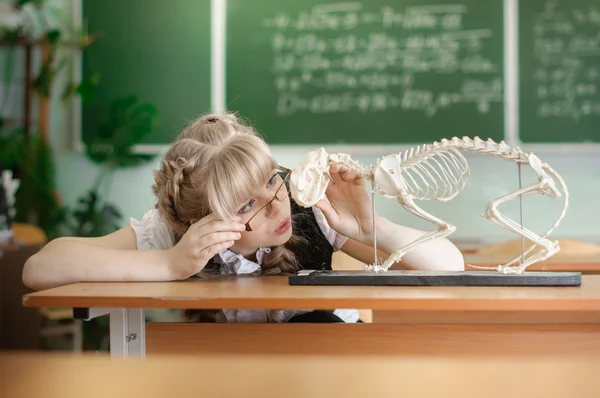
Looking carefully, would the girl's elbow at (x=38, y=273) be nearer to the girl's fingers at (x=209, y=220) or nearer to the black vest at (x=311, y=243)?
the girl's fingers at (x=209, y=220)

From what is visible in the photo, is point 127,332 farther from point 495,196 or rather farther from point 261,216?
point 495,196

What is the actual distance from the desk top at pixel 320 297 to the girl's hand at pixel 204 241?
2.3 inches

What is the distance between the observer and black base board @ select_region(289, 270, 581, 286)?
1299 mm

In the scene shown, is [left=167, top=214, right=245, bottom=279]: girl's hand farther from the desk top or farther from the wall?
the wall

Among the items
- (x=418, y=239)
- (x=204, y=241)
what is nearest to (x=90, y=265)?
(x=204, y=241)

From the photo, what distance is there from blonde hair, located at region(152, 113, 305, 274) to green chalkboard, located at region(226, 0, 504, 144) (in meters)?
2.45

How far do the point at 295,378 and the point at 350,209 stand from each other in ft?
4.07

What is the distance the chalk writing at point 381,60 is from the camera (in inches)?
159

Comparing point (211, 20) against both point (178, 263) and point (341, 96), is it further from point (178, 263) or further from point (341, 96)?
point (178, 263)

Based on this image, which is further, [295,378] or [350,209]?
[350,209]

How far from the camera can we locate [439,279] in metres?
1.31

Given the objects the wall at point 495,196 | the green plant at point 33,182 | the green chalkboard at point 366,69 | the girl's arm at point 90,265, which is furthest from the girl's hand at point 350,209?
the green plant at point 33,182

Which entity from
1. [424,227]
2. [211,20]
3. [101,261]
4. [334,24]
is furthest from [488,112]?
[101,261]

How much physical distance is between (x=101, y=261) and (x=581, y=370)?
1278mm
